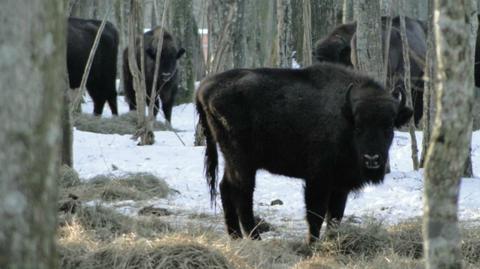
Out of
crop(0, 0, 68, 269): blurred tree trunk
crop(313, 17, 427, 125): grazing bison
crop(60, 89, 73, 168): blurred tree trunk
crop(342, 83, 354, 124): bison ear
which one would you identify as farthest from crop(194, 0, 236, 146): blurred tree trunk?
crop(0, 0, 68, 269): blurred tree trunk

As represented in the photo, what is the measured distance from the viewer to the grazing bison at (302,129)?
833 cm

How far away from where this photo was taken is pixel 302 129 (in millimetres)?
8641

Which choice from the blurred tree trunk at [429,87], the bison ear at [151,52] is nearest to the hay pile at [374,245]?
the blurred tree trunk at [429,87]

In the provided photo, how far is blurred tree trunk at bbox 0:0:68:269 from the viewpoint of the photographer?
345 centimetres

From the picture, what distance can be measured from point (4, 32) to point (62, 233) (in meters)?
4.38

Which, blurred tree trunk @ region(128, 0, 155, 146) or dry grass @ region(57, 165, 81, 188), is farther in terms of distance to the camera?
blurred tree trunk @ region(128, 0, 155, 146)

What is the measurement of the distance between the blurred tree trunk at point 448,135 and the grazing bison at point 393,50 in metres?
9.24

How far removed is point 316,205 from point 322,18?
1436cm

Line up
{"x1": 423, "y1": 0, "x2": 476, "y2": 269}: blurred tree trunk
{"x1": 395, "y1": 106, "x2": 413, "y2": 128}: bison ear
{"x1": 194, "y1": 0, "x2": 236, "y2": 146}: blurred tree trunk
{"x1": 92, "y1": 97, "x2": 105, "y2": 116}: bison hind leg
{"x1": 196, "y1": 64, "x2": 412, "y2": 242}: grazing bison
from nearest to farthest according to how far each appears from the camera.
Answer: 1. {"x1": 423, "y1": 0, "x2": 476, "y2": 269}: blurred tree trunk
2. {"x1": 196, "y1": 64, "x2": 412, "y2": 242}: grazing bison
3. {"x1": 395, "y1": 106, "x2": 413, "y2": 128}: bison ear
4. {"x1": 194, "y1": 0, "x2": 236, "y2": 146}: blurred tree trunk
5. {"x1": 92, "y1": 97, "x2": 105, "y2": 116}: bison hind leg

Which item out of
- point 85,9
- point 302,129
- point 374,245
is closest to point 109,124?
point 302,129

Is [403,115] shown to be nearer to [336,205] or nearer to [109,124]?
[336,205]

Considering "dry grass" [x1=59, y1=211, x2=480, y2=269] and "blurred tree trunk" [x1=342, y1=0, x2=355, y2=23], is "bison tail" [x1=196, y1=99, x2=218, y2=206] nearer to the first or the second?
"dry grass" [x1=59, y1=211, x2=480, y2=269]

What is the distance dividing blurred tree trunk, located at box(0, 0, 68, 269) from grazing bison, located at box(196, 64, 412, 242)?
4.83m

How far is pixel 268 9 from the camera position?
2770cm
